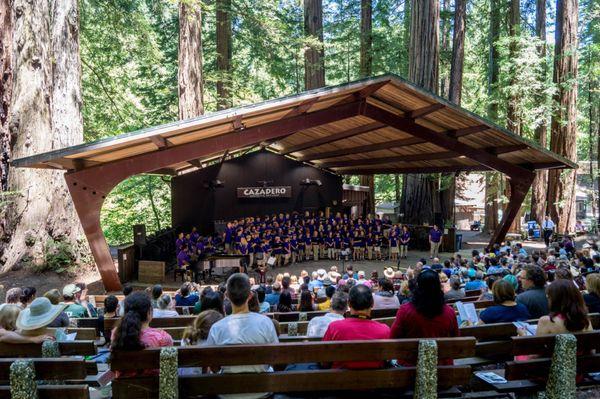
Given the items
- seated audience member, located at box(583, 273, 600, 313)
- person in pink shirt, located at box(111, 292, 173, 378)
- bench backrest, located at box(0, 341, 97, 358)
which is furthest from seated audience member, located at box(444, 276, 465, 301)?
bench backrest, located at box(0, 341, 97, 358)

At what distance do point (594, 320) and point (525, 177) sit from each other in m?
11.8

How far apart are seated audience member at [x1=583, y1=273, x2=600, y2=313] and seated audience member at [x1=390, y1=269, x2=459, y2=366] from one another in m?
2.62

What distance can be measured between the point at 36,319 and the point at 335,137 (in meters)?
14.2

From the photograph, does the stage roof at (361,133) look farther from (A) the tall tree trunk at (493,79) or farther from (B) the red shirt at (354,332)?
(B) the red shirt at (354,332)

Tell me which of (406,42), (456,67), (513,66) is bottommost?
(513,66)

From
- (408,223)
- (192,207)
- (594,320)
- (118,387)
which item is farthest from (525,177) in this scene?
(118,387)

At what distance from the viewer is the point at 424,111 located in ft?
40.4

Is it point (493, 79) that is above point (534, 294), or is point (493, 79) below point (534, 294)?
above

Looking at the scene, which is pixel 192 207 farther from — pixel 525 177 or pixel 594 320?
pixel 594 320

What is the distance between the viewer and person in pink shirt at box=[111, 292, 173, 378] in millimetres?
2789

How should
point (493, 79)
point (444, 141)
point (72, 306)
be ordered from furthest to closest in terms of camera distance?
point (493, 79) < point (444, 141) < point (72, 306)

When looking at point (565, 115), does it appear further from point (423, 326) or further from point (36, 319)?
point (36, 319)

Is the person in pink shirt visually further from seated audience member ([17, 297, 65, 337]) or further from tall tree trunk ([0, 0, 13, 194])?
tall tree trunk ([0, 0, 13, 194])

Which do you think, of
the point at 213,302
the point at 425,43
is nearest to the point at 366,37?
the point at 425,43
